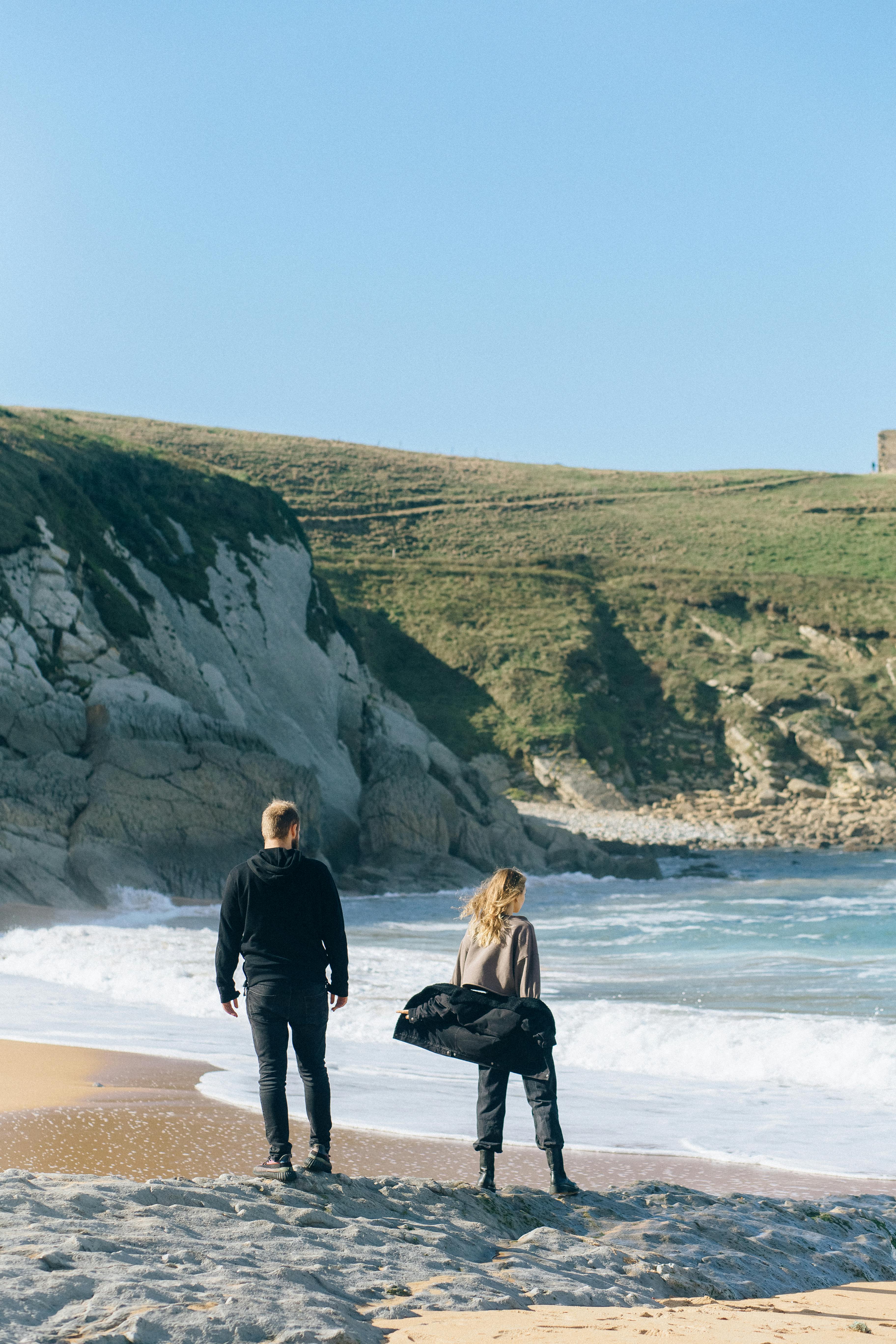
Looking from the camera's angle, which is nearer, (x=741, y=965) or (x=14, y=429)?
(x=741, y=965)

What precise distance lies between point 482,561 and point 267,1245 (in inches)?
2391

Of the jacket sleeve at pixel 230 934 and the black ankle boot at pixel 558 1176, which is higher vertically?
the jacket sleeve at pixel 230 934

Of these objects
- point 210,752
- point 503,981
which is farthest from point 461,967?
point 210,752

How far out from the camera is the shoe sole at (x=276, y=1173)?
187 inches

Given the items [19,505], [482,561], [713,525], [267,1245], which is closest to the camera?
[267,1245]

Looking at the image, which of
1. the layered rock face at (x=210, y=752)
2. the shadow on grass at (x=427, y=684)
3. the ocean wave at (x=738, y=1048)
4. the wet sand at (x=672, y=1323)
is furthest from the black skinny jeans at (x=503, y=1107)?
the shadow on grass at (x=427, y=684)

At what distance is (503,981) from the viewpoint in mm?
5266

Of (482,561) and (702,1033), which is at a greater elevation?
(482,561)

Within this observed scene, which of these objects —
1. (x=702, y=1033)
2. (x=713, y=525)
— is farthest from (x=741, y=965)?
(x=713, y=525)

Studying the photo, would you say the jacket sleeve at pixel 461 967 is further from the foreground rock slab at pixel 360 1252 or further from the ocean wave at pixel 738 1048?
the ocean wave at pixel 738 1048

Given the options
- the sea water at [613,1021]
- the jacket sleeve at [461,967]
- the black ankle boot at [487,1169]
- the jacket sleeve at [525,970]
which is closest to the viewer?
the black ankle boot at [487,1169]

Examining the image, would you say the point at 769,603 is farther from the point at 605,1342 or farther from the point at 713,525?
the point at 605,1342

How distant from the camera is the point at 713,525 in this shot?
240 ft

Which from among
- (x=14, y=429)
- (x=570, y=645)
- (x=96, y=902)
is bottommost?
(x=96, y=902)
